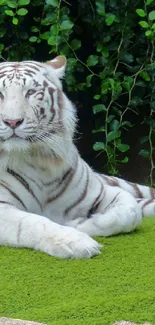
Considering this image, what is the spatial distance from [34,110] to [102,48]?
6.29 ft

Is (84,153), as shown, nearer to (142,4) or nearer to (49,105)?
(142,4)

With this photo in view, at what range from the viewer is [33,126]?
13.8 ft

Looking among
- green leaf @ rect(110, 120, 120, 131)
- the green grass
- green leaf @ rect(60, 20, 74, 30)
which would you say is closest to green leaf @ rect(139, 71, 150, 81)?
green leaf @ rect(110, 120, 120, 131)

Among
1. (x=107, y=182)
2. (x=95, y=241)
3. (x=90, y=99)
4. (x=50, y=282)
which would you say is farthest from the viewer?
(x=90, y=99)

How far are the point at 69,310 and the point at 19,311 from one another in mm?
202

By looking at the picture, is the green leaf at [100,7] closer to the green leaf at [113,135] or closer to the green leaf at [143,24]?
the green leaf at [143,24]

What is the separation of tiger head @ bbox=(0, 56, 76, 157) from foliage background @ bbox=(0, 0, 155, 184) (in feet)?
4.11

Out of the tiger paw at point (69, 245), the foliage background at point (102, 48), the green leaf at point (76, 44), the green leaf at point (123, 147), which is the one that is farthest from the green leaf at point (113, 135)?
the tiger paw at point (69, 245)

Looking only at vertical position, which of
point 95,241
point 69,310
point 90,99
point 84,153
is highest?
point 69,310

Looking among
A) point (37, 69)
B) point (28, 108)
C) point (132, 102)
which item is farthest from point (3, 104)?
point (132, 102)

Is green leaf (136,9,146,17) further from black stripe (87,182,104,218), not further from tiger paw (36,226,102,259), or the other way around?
tiger paw (36,226,102,259)

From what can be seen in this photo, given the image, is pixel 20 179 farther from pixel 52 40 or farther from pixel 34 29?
pixel 34 29

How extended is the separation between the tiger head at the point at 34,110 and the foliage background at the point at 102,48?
4.11ft

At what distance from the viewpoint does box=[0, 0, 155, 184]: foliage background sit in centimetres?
589
